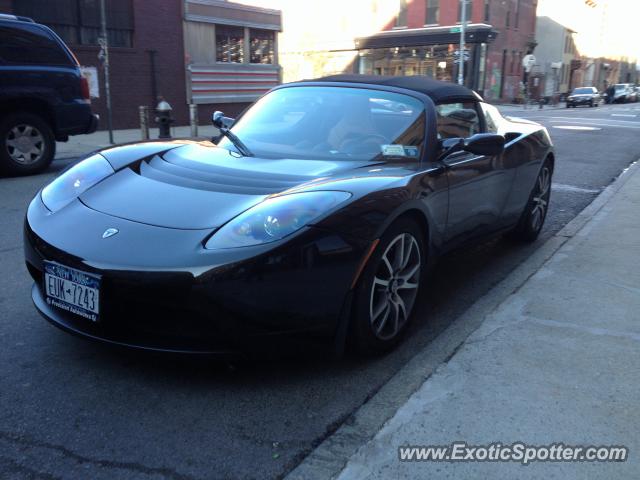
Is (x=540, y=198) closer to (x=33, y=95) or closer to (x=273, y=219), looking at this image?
(x=273, y=219)

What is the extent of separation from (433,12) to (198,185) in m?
39.9

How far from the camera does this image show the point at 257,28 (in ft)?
67.2

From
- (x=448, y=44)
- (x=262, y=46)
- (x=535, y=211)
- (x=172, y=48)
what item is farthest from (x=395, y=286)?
(x=448, y=44)

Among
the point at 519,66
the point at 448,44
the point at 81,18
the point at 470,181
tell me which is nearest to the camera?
the point at 470,181

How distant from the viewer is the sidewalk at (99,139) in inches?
456

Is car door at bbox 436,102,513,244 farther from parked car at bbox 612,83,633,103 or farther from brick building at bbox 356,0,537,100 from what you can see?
parked car at bbox 612,83,633,103

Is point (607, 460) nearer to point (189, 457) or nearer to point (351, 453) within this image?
point (351, 453)

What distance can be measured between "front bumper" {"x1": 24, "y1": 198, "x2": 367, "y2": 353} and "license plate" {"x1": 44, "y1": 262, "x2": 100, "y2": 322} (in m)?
0.03

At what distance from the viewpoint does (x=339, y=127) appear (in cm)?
373

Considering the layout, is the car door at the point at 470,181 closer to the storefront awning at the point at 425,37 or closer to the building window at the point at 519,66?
the storefront awning at the point at 425,37

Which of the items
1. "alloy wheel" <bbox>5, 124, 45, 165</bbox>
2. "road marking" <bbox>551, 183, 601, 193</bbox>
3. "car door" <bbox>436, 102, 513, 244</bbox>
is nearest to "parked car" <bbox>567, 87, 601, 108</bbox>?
"road marking" <bbox>551, 183, 601, 193</bbox>

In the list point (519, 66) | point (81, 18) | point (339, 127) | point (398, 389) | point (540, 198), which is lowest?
point (398, 389)

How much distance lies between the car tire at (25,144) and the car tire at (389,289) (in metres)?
6.94

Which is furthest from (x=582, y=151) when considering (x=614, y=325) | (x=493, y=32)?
(x=493, y=32)
